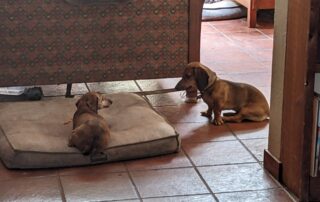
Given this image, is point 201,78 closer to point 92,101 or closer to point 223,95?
point 223,95

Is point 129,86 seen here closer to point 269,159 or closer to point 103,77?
point 103,77

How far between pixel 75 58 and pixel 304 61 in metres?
1.61

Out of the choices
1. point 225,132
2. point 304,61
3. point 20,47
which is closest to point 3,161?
point 20,47

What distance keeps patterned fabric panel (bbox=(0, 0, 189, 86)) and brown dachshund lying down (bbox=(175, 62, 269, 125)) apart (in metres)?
0.37

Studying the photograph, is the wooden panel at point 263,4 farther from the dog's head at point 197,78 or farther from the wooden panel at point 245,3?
the dog's head at point 197,78

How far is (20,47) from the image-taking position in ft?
12.8

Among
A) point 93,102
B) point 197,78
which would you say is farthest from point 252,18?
point 93,102

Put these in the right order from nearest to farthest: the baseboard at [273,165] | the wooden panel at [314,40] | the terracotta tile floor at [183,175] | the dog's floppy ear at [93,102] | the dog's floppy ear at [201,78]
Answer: the wooden panel at [314,40] → the terracotta tile floor at [183,175] → the baseboard at [273,165] → the dog's floppy ear at [93,102] → the dog's floppy ear at [201,78]

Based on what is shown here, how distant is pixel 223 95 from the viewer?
374cm

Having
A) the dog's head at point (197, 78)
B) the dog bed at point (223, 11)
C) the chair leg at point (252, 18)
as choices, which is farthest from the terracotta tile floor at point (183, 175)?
the dog bed at point (223, 11)

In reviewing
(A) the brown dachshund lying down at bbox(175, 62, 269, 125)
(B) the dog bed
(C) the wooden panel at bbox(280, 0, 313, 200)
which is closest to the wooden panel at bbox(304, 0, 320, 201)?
(C) the wooden panel at bbox(280, 0, 313, 200)

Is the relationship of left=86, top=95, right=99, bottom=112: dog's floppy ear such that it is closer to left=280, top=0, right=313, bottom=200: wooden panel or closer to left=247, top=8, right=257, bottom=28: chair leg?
left=280, top=0, right=313, bottom=200: wooden panel

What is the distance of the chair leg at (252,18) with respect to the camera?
5793 mm

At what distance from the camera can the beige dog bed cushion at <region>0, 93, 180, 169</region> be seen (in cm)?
319
